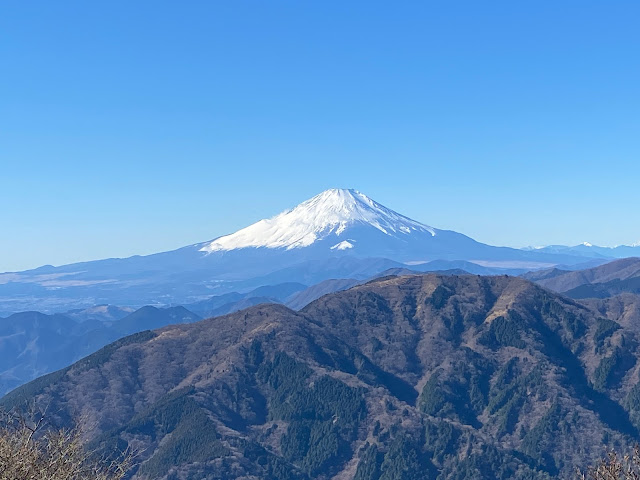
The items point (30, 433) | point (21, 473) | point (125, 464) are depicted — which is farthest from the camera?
point (125, 464)

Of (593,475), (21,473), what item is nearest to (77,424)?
(21,473)

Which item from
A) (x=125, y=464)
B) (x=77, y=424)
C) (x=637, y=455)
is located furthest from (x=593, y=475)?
(x=77, y=424)

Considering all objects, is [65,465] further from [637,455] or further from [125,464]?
[637,455]

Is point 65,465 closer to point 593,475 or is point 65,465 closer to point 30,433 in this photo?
point 30,433

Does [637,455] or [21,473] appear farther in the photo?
[637,455]

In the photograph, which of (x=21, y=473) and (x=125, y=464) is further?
(x=125, y=464)

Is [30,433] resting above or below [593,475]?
above

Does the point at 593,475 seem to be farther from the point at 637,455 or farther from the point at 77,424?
the point at 77,424

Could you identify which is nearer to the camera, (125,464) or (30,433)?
(30,433)

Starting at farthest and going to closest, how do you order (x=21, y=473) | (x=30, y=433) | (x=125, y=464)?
(x=125, y=464) → (x=30, y=433) → (x=21, y=473)
